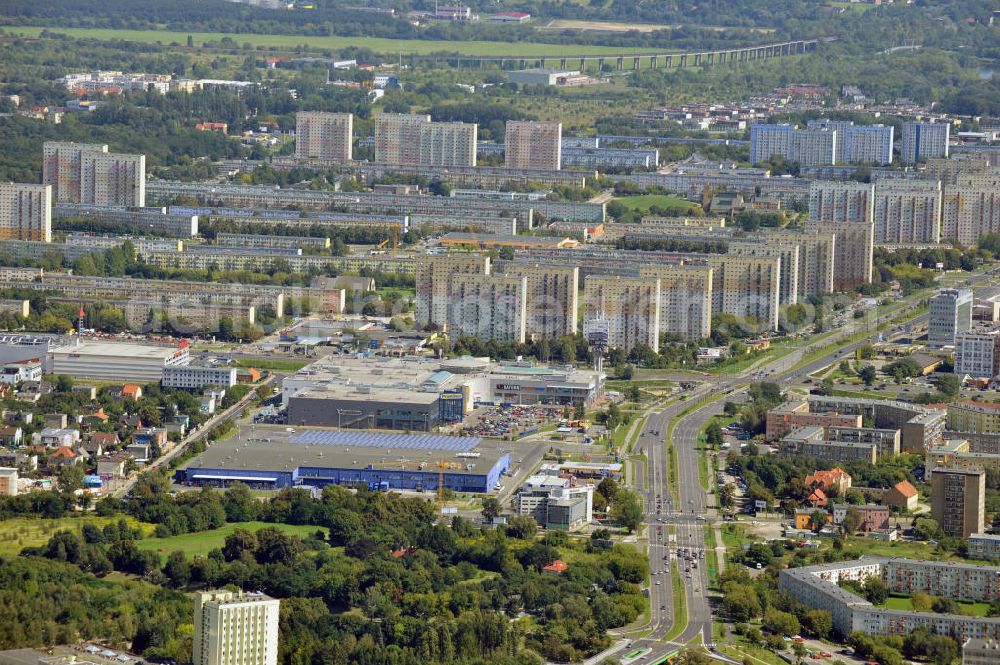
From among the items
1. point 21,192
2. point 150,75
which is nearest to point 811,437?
A: point 21,192

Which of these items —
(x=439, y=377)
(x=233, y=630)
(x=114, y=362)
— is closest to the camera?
(x=233, y=630)

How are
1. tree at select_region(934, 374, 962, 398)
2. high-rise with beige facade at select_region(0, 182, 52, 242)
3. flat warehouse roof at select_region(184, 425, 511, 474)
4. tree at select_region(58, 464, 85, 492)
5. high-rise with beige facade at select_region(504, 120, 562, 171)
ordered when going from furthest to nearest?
1. high-rise with beige facade at select_region(504, 120, 562, 171)
2. high-rise with beige facade at select_region(0, 182, 52, 242)
3. tree at select_region(934, 374, 962, 398)
4. flat warehouse roof at select_region(184, 425, 511, 474)
5. tree at select_region(58, 464, 85, 492)

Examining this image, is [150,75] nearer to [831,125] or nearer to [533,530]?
[831,125]

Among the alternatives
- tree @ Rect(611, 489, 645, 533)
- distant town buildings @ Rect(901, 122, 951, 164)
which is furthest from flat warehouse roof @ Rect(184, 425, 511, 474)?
distant town buildings @ Rect(901, 122, 951, 164)

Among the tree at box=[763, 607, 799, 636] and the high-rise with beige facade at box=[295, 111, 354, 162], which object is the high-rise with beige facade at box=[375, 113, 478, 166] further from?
the tree at box=[763, 607, 799, 636]

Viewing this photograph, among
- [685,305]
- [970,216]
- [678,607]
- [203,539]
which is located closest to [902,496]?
[678,607]

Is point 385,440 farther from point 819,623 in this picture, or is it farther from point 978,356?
point 978,356
